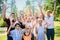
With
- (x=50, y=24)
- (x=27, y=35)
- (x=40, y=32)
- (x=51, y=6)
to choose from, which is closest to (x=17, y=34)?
(x=27, y=35)

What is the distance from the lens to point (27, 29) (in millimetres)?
2617

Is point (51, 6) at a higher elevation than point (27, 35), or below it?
higher

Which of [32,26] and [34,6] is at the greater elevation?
[34,6]

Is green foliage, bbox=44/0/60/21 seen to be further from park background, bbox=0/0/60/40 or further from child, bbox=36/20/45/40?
child, bbox=36/20/45/40

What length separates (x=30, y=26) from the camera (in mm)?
2613

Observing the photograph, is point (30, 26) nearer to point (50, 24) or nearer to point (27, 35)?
point (27, 35)

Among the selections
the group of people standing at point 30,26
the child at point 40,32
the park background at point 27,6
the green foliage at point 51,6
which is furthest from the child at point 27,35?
the green foliage at point 51,6

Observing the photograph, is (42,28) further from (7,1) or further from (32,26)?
(7,1)

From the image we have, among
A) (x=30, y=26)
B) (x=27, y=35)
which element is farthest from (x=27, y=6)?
(x=27, y=35)

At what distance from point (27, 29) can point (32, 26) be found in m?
0.08

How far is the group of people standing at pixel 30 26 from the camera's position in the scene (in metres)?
2.59

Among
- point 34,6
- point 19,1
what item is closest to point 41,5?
point 34,6

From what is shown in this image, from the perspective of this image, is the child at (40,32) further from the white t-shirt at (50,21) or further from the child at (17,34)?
the child at (17,34)

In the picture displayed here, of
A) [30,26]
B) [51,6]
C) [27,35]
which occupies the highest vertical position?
[51,6]
